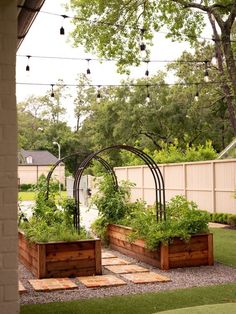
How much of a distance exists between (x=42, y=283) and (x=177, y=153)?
1371 centimetres

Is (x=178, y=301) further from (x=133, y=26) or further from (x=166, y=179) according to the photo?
(x=166, y=179)

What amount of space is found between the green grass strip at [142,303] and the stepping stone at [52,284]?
0.26 metres

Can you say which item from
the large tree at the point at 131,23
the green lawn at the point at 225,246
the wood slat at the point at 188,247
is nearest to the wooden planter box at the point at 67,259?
the wood slat at the point at 188,247

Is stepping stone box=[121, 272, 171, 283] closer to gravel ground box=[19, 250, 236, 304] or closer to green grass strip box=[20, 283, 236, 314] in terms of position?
gravel ground box=[19, 250, 236, 304]

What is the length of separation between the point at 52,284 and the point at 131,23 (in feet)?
29.7

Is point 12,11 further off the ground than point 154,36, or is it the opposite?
point 154,36

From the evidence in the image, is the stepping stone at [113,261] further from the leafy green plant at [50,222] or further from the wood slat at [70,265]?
the wood slat at [70,265]

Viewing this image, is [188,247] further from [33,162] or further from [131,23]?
[33,162]

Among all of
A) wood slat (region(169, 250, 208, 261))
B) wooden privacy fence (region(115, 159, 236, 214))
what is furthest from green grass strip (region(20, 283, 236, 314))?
wooden privacy fence (region(115, 159, 236, 214))

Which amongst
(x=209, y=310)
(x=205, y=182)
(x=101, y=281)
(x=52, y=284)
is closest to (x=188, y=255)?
(x=101, y=281)

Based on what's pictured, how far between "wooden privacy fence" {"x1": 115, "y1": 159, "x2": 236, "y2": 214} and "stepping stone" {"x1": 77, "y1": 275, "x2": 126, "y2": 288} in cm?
817

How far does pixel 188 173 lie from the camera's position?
17.3 meters

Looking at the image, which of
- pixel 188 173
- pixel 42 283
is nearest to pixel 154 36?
pixel 188 173

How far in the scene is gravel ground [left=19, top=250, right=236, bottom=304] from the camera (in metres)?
6.20
